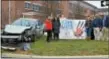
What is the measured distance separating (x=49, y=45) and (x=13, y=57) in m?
3.26

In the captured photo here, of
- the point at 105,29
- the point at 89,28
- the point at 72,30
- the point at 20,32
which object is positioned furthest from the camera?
the point at 72,30

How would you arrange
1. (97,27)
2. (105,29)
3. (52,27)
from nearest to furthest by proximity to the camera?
(52,27) < (105,29) < (97,27)

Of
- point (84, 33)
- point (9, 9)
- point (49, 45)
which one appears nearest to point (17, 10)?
point (9, 9)

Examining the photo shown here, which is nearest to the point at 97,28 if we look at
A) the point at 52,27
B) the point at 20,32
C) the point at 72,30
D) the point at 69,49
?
the point at 72,30

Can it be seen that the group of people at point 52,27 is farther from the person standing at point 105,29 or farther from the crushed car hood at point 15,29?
the person standing at point 105,29

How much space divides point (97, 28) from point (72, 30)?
190 centimetres

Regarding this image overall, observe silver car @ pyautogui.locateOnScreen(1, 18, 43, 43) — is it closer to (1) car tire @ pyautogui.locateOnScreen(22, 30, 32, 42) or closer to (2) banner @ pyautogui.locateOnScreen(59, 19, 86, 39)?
(1) car tire @ pyautogui.locateOnScreen(22, 30, 32, 42)

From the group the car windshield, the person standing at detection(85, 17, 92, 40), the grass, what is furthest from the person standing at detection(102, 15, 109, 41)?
the car windshield

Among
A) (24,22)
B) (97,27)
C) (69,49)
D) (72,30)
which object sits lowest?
(69,49)

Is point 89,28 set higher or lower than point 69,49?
higher

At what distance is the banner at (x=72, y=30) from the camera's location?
78.5ft

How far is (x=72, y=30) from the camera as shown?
2417cm

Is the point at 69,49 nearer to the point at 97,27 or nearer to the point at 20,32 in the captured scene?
the point at 20,32

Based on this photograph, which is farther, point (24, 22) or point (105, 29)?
point (24, 22)
